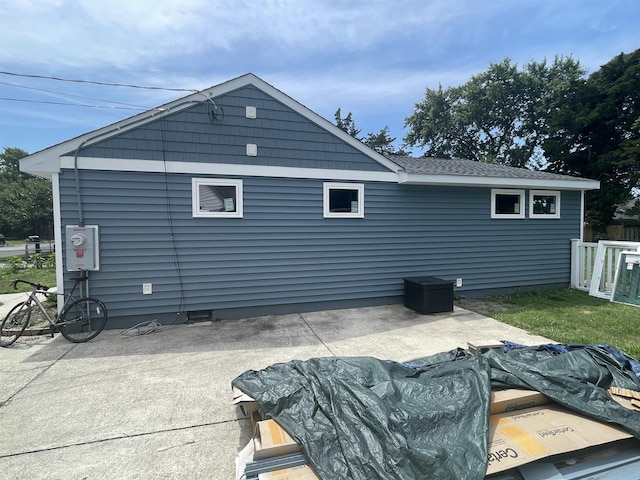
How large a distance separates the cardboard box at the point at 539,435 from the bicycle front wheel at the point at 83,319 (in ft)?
17.2

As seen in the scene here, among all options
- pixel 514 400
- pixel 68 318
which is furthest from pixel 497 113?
pixel 68 318

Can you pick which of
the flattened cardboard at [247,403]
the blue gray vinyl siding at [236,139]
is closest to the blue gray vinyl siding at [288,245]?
the blue gray vinyl siding at [236,139]

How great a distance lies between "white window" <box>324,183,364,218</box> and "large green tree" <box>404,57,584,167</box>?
2091 centimetres

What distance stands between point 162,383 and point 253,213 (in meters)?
3.17

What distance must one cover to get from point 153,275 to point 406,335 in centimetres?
423

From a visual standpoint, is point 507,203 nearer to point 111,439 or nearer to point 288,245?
point 288,245

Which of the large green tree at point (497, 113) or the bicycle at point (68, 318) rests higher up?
the large green tree at point (497, 113)

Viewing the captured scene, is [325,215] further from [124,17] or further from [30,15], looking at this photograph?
[30,15]

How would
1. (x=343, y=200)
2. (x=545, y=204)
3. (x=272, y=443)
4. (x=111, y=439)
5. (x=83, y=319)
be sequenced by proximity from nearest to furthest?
1. (x=272, y=443)
2. (x=111, y=439)
3. (x=83, y=319)
4. (x=343, y=200)
5. (x=545, y=204)

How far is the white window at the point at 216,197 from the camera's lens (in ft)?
17.9

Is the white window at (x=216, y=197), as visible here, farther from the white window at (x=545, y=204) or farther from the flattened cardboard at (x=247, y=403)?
the white window at (x=545, y=204)

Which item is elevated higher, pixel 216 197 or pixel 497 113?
pixel 497 113

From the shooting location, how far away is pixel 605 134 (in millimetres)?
16469

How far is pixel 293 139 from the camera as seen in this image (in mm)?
5945
